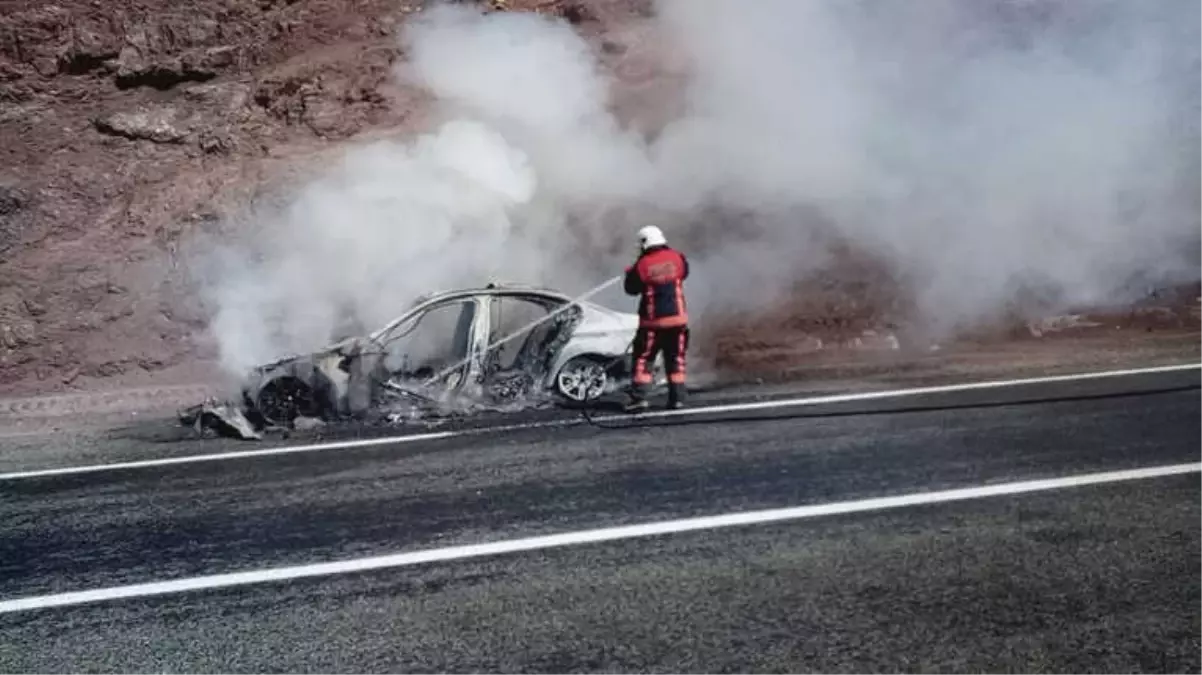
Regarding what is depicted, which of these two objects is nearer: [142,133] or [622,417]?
[622,417]

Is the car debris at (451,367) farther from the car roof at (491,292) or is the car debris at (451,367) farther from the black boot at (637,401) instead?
the black boot at (637,401)

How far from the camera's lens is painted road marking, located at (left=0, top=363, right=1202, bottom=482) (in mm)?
8266

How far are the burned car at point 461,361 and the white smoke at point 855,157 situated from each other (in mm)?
1758

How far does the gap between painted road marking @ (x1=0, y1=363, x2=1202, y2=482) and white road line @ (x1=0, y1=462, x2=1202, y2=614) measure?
298cm

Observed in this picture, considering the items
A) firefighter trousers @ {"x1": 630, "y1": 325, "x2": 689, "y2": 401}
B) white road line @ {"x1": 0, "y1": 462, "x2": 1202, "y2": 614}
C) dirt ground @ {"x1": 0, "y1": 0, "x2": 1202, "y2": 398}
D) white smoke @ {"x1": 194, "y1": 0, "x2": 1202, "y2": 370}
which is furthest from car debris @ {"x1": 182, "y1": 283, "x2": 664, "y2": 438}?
white road line @ {"x1": 0, "y1": 462, "x2": 1202, "y2": 614}

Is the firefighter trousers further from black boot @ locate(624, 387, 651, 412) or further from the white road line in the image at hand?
the white road line

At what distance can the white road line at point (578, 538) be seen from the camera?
17.3 feet

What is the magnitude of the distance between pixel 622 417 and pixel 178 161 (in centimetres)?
902

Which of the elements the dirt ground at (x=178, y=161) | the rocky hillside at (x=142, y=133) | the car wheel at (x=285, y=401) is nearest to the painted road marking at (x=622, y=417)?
the car wheel at (x=285, y=401)

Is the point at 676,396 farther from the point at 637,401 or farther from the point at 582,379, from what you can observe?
the point at 582,379

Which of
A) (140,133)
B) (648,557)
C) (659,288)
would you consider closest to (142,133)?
(140,133)

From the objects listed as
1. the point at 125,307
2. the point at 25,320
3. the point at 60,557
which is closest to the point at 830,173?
the point at 125,307

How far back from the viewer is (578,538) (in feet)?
18.8

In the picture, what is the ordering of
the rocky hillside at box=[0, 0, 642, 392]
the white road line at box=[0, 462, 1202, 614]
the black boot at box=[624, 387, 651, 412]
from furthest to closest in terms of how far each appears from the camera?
the rocky hillside at box=[0, 0, 642, 392], the black boot at box=[624, 387, 651, 412], the white road line at box=[0, 462, 1202, 614]
